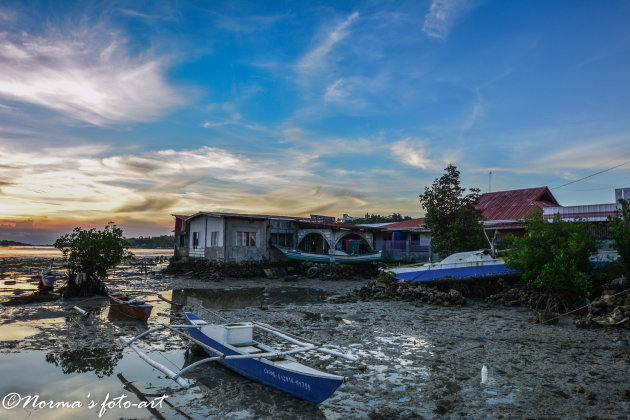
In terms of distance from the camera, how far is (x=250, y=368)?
7.59 m

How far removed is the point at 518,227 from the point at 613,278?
10.9 metres

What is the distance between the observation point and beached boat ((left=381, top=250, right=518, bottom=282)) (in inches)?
720

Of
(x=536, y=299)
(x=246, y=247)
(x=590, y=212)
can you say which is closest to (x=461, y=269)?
(x=536, y=299)

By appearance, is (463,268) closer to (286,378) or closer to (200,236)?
(286,378)

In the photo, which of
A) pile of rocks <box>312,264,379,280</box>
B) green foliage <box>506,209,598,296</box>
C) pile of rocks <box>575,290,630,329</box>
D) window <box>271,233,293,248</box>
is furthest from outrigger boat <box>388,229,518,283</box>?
window <box>271,233,293,248</box>

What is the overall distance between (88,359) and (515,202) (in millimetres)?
30203

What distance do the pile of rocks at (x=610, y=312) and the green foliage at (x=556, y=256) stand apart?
141 centimetres

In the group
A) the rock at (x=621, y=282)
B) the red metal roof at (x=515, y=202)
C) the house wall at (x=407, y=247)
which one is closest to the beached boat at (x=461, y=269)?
the rock at (x=621, y=282)

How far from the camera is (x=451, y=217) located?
22766 millimetres

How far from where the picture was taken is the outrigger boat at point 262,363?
6380mm

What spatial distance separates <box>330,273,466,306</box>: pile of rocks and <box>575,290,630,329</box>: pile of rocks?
5426mm

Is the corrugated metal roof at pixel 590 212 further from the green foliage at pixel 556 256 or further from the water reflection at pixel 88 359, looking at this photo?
the water reflection at pixel 88 359

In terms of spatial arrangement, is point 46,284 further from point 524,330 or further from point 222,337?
point 524,330

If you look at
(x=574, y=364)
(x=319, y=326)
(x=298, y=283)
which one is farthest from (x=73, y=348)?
(x=298, y=283)
